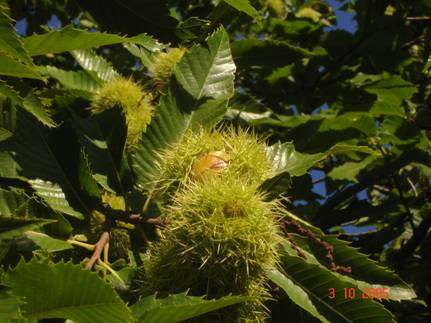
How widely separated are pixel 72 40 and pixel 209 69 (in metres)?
0.48

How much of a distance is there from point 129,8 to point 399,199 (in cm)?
178

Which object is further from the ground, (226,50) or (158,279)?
(226,50)

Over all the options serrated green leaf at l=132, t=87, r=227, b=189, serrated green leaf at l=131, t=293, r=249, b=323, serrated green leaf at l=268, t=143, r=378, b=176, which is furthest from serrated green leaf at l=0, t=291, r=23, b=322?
serrated green leaf at l=268, t=143, r=378, b=176

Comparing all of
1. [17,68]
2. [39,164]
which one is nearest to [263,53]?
[39,164]

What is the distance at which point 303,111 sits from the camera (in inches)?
115

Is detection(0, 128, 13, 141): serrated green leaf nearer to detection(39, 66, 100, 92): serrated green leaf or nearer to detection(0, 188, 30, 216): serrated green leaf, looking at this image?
detection(0, 188, 30, 216): serrated green leaf

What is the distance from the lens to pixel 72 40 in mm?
1254

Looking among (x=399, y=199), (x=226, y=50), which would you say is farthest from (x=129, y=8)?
(x=399, y=199)

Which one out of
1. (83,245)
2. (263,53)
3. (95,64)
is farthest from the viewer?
(95,64)

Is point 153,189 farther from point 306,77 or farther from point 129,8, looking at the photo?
point 306,77

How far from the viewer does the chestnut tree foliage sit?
1050 millimetres

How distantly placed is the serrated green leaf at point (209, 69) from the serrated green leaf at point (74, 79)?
72cm

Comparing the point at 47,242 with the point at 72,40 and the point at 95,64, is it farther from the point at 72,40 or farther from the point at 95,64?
the point at 95,64
